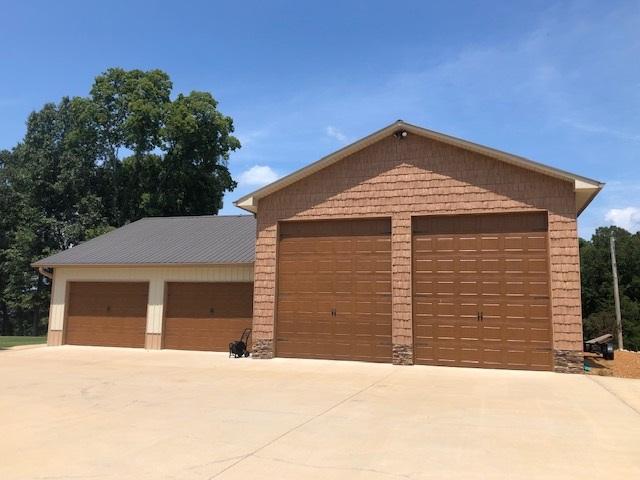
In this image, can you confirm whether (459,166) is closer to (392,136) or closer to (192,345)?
(392,136)

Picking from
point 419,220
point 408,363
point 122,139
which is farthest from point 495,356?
point 122,139

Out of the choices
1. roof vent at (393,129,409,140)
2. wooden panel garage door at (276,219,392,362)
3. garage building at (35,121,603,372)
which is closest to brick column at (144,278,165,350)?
garage building at (35,121,603,372)

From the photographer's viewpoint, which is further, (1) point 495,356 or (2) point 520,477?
(1) point 495,356

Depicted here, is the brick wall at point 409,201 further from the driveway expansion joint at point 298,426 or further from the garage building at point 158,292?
the driveway expansion joint at point 298,426

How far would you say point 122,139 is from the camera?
120 ft

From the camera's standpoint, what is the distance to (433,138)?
1427 centimetres

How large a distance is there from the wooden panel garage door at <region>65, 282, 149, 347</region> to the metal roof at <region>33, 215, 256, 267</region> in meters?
1.00

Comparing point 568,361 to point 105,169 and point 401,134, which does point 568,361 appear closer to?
point 401,134

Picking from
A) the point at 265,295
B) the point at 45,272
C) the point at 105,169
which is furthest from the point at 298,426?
the point at 105,169

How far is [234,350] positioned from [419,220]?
674cm

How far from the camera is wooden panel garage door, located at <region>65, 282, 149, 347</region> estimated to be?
1881 centimetres

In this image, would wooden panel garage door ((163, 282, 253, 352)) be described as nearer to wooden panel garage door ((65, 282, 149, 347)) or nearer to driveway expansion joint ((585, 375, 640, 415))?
wooden panel garage door ((65, 282, 149, 347))

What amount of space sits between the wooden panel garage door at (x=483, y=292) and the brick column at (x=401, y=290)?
22 centimetres

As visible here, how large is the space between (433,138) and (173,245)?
35.7 ft
